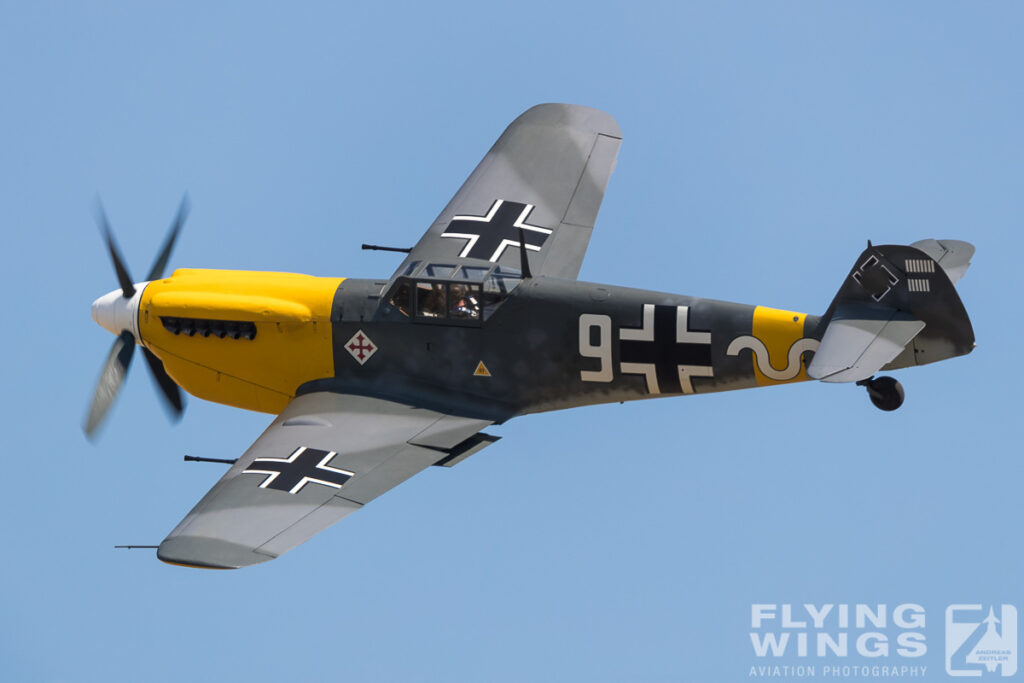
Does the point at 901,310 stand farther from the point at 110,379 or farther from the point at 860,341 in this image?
the point at 110,379

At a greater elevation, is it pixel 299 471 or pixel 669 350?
pixel 669 350

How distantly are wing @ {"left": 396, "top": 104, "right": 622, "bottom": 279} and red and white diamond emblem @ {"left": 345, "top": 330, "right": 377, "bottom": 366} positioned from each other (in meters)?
1.11

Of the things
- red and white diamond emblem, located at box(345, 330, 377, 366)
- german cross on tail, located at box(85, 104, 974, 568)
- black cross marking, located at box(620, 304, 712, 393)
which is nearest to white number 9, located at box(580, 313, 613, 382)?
german cross on tail, located at box(85, 104, 974, 568)

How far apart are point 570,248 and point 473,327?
8.22 ft

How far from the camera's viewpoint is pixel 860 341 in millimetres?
20125

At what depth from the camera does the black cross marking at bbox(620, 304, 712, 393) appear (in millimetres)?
21328

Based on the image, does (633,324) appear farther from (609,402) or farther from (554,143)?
(554,143)

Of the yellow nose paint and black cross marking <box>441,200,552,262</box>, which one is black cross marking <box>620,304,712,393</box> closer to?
the yellow nose paint

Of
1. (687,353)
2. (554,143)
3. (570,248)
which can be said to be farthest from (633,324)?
(554,143)

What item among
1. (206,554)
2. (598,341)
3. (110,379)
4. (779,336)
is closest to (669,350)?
(598,341)

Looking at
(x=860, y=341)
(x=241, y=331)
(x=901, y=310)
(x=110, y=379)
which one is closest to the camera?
(x=860, y=341)

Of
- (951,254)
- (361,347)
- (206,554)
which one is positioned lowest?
(206,554)

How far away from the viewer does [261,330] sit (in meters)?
22.5

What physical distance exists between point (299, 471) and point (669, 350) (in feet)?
13.1
